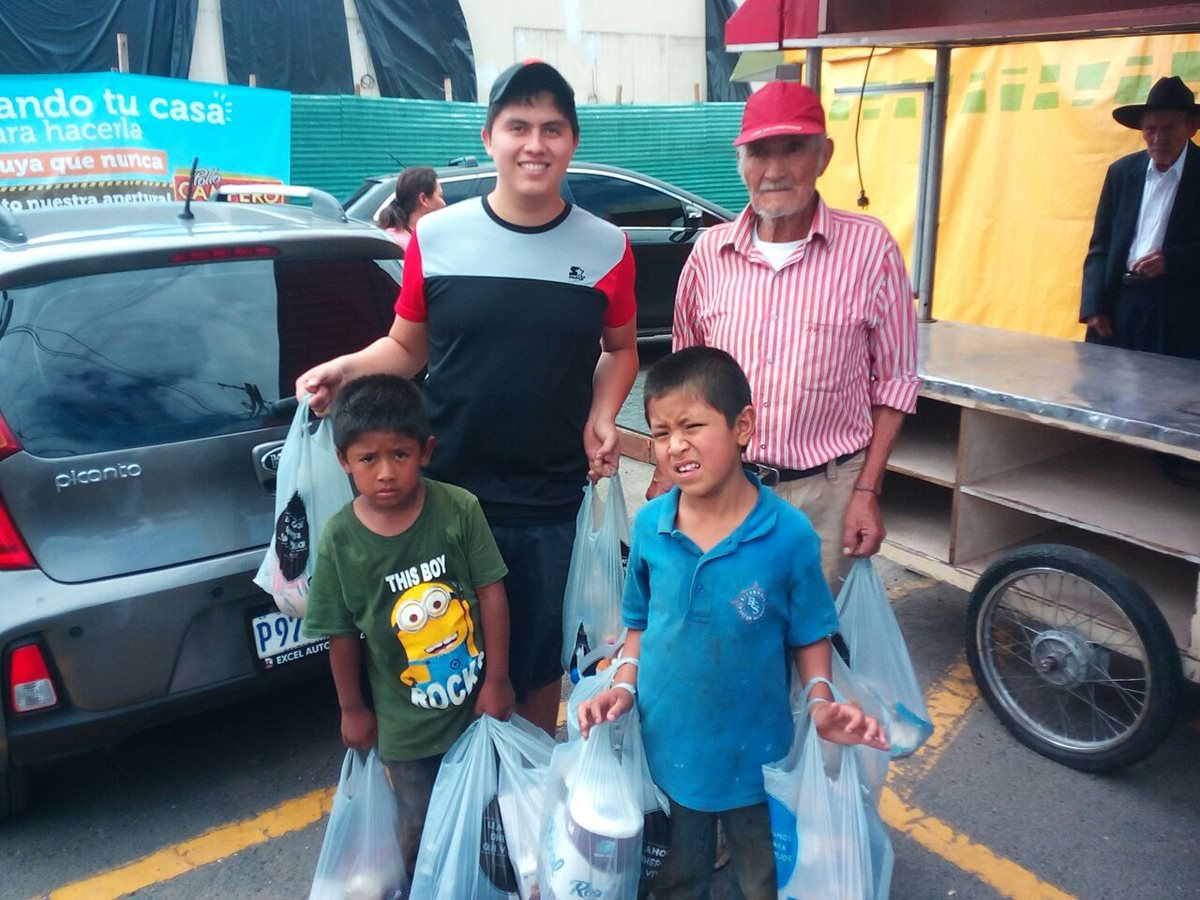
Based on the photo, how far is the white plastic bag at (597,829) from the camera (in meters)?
1.81

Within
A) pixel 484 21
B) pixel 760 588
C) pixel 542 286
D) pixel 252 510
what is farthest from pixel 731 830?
pixel 484 21

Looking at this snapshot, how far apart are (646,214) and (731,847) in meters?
6.79

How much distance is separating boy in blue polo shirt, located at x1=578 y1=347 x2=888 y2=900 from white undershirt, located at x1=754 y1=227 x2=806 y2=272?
56 cm

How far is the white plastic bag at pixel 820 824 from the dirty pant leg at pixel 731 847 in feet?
0.44

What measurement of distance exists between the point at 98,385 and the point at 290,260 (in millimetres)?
672

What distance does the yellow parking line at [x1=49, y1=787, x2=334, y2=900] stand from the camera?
2594 millimetres

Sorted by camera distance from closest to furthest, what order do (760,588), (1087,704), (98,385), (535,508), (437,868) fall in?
1. (760,588)
2. (437,868)
3. (535,508)
4. (98,385)
5. (1087,704)

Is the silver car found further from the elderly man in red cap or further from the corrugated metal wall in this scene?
the corrugated metal wall

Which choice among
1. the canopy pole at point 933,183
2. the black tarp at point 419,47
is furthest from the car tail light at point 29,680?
the black tarp at point 419,47

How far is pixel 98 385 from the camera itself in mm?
2625

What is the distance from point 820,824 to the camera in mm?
1755

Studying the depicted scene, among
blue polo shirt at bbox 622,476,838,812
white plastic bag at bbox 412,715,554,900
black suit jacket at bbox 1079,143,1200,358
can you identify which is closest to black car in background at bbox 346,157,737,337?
black suit jacket at bbox 1079,143,1200,358

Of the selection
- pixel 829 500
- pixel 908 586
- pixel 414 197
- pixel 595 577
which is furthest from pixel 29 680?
pixel 414 197

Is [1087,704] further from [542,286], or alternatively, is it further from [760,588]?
[542,286]
